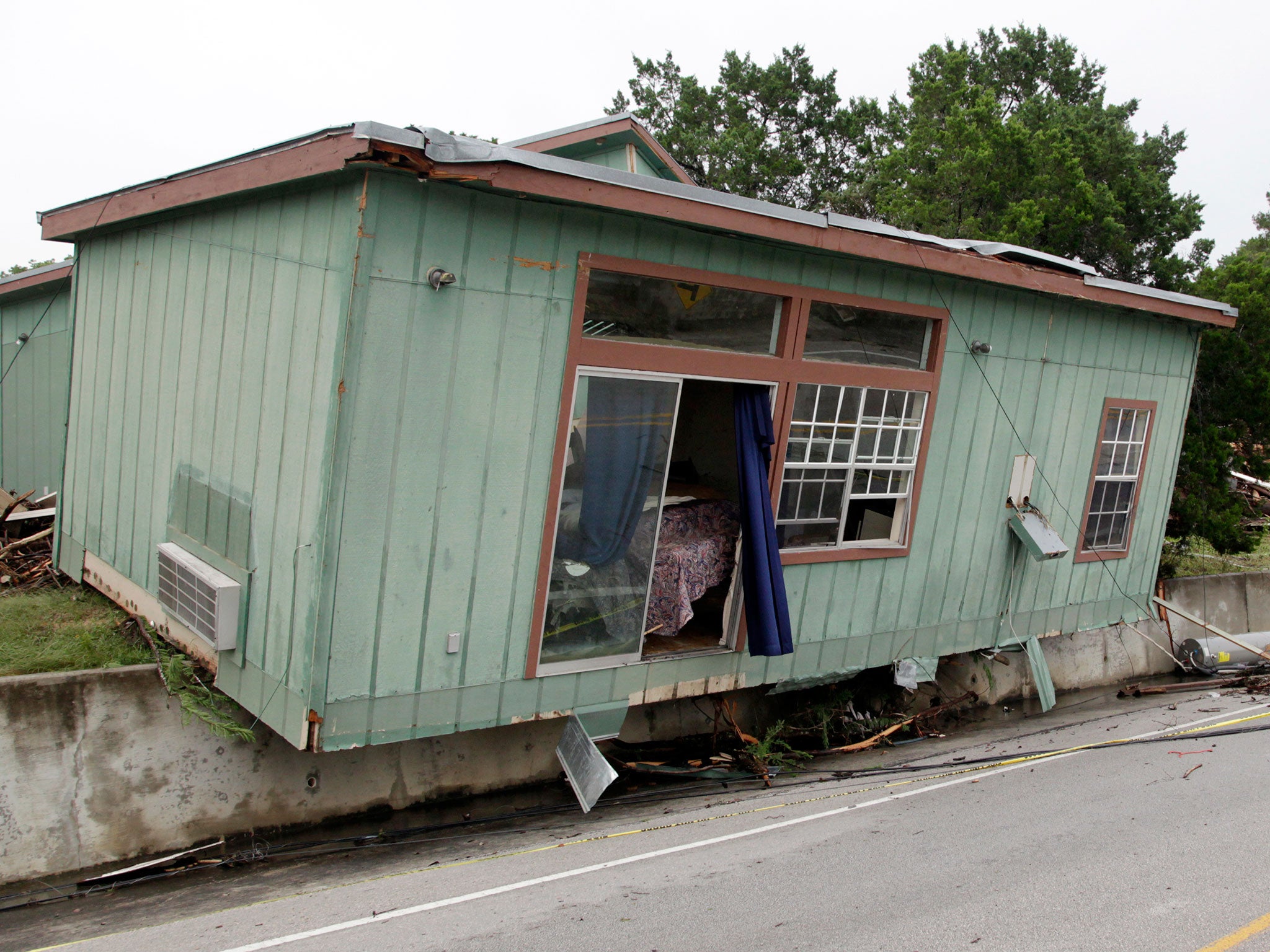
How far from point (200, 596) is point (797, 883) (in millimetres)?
3964

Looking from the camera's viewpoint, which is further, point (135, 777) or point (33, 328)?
point (33, 328)

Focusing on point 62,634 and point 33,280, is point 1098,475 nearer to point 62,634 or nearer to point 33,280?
point 62,634

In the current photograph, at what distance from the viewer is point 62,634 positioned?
23.7 feet

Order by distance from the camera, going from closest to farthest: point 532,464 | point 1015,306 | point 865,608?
point 532,464, point 865,608, point 1015,306

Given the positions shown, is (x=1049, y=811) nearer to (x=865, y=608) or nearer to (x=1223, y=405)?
(x=865, y=608)

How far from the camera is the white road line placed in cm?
489

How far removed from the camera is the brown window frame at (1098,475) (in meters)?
10.0

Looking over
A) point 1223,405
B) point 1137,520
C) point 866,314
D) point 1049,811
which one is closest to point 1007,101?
point 1223,405

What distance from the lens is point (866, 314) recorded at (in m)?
7.87

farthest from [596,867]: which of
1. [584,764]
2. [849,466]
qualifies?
[849,466]

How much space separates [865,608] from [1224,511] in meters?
9.69

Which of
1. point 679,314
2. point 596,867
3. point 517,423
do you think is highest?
point 679,314

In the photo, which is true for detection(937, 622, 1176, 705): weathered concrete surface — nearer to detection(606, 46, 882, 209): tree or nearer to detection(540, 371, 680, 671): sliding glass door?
detection(540, 371, 680, 671): sliding glass door

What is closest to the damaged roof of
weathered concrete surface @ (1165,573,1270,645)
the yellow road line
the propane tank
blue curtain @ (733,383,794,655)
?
blue curtain @ (733,383,794,655)
